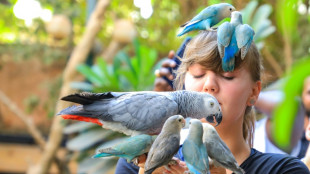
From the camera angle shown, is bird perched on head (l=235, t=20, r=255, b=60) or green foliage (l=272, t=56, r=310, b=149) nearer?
green foliage (l=272, t=56, r=310, b=149)

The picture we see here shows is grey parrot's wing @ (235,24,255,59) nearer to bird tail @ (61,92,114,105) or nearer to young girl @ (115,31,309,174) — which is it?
young girl @ (115,31,309,174)

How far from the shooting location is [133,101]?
93cm

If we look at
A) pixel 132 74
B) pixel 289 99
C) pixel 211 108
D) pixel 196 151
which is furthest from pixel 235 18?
pixel 132 74

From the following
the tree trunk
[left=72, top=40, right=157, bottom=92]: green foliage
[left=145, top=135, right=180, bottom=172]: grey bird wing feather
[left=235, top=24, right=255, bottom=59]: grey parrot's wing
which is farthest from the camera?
the tree trunk

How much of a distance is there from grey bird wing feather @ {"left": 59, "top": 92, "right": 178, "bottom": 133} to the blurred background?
85.8 inches

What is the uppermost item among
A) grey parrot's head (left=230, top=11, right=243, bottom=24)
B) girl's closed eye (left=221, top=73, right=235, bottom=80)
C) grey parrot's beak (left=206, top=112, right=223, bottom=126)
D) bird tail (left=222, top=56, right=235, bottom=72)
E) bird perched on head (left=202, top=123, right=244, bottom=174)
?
grey parrot's head (left=230, top=11, right=243, bottom=24)

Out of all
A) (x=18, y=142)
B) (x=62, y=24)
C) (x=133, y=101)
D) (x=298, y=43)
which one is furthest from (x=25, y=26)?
(x=133, y=101)

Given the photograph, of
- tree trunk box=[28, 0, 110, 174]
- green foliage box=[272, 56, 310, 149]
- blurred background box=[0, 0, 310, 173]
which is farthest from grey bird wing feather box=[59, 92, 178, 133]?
tree trunk box=[28, 0, 110, 174]

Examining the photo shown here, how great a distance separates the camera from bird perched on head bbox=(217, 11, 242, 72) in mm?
984

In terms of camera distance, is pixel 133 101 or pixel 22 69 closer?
pixel 133 101

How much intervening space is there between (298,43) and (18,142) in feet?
12.9

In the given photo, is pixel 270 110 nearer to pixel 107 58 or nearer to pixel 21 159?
pixel 107 58

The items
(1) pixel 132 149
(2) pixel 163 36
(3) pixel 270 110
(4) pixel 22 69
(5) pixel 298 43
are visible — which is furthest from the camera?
(4) pixel 22 69

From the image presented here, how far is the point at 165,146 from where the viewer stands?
0.82 meters
